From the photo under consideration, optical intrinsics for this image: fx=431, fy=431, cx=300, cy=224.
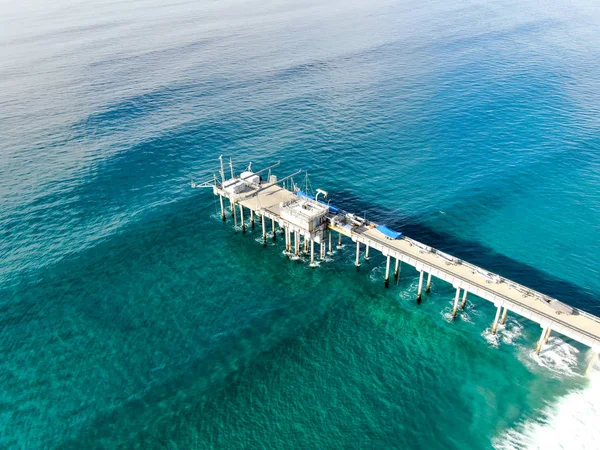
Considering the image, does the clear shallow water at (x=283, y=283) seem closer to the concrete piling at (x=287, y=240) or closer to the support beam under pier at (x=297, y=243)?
the concrete piling at (x=287, y=240)

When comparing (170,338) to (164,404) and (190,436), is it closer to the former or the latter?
(164,404)

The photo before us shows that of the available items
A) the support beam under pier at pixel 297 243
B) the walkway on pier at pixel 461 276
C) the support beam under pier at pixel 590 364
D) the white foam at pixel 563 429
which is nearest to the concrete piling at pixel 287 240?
the walkway on pier at pixel 461 276

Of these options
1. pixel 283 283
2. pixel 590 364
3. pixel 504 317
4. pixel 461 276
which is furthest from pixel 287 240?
pixel 590 364

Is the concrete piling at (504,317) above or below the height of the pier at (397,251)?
below

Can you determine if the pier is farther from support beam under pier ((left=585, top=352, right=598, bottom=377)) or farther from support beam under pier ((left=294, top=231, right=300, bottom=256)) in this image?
support beam under pier ((left=294, top=231, right=300, bottom=256))

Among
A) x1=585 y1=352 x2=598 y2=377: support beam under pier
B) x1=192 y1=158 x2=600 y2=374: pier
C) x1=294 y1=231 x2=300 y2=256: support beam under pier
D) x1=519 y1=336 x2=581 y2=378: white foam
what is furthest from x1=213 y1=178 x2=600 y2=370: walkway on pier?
x1=519 y1=336 x2=581 y2=378: white foam
